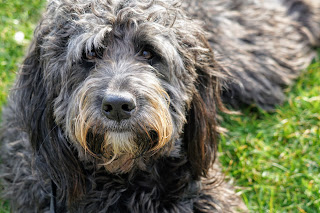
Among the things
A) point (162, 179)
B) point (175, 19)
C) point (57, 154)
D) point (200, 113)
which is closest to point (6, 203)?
point (57, 154)

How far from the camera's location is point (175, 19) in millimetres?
2900

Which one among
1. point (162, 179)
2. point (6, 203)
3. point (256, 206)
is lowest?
point (6, 203)

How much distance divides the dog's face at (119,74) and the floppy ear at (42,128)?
0.07 m

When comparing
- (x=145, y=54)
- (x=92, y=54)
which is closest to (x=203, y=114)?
(x=145, y=54)

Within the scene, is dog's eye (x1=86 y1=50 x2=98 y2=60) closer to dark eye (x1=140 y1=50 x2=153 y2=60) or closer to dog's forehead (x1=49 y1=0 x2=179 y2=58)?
dog's forehead (x1=49 y1=0 x2=179 y2=58)

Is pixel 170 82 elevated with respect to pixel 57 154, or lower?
elevated

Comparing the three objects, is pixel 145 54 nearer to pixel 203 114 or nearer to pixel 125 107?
pixel 125 107

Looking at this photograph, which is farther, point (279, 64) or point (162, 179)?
point (279, 64)

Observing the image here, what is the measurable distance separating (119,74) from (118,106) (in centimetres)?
26

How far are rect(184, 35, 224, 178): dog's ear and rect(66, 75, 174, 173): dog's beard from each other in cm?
40

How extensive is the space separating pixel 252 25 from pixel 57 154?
7.75ft

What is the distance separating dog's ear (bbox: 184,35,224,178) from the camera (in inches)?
124

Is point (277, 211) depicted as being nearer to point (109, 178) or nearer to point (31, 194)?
point (109, 178)

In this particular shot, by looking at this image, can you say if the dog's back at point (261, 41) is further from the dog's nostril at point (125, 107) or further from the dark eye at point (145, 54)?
the dog's nostril at point (125, 107)
